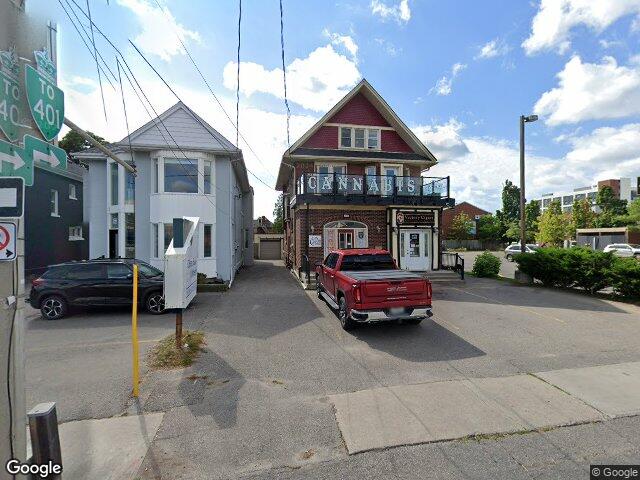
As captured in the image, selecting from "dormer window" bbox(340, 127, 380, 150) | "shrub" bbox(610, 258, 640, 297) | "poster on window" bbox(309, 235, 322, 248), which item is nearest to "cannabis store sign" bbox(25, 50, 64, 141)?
"poster on window" bbox(309, 235, 322, 248)

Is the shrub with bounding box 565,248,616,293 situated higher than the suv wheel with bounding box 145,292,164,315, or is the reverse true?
the shrub with bounding box 565,248,616,293

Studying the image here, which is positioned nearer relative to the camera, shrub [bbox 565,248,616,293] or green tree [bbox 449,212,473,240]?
shrub [bbox 565,248,616,293]

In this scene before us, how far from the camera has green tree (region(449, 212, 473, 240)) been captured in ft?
176

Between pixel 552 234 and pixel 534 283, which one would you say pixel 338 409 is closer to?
pixel 534 283

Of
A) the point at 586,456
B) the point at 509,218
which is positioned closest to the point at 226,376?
the point at 586,456

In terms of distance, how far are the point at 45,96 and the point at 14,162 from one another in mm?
723

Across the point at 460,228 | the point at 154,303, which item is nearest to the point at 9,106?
the point at 154,303

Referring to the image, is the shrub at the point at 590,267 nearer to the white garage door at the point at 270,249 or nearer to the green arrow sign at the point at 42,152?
the green arrow sign at the point at 42,152

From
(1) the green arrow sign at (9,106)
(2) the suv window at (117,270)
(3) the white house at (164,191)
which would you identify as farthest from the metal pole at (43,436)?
(3) the white house at (164,191)

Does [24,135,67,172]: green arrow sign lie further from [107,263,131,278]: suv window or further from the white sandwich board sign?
[107,263,131,278]: suv window

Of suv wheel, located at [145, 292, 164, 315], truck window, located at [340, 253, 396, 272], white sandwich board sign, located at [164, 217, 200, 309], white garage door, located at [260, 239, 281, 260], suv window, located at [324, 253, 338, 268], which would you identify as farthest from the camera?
white garage door, located at [260, 239, 281, 260]

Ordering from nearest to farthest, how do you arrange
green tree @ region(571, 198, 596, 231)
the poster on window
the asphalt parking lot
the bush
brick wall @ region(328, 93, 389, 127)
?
the asphalt parking lot
the poster on window
the bush
brick wall @ region(328, 93, 389, 127)
green tree @ region(571, 198, 596, 231)

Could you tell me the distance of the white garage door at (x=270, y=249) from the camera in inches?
1346

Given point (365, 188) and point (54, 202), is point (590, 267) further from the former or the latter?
point (54, 202)
